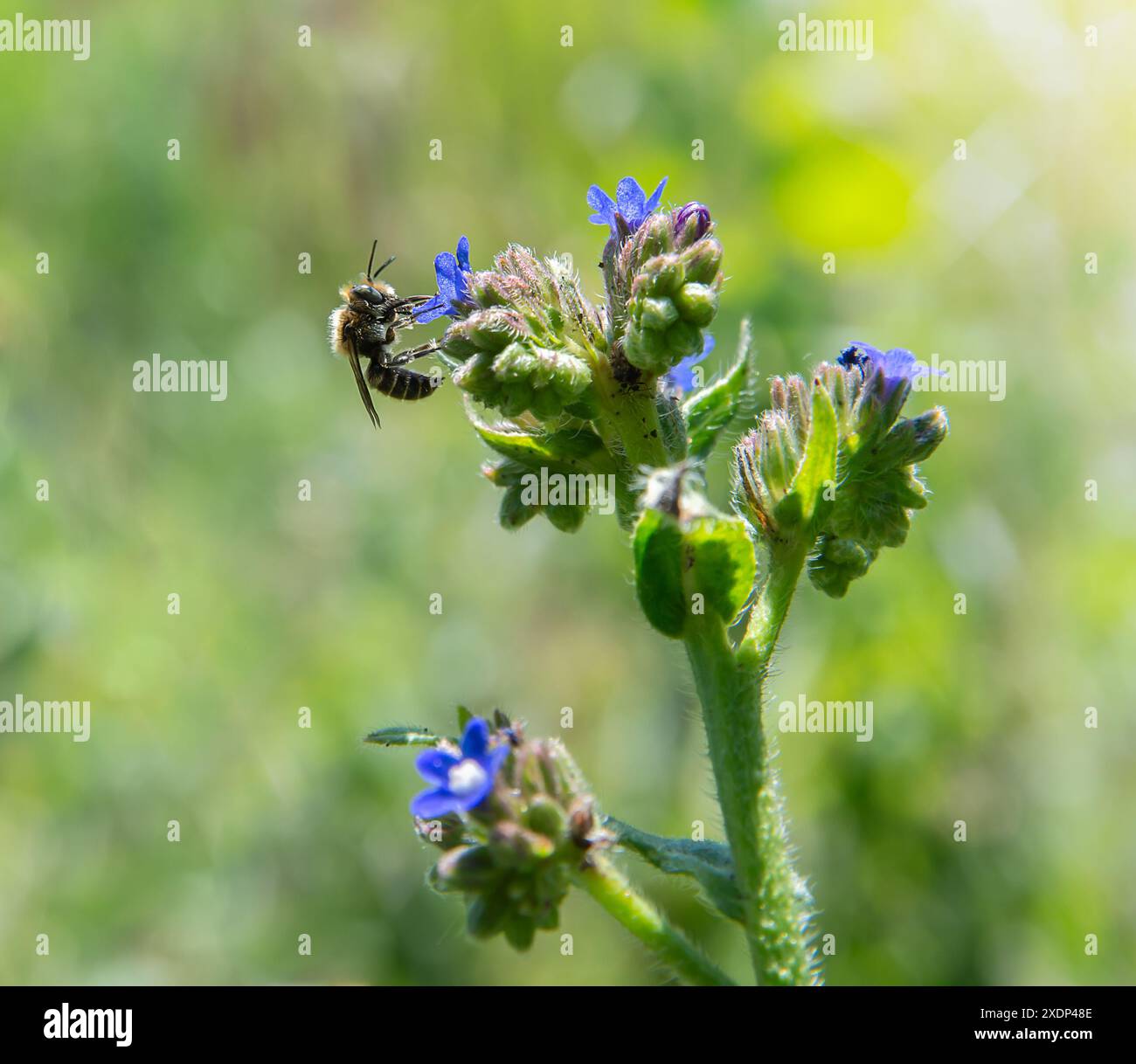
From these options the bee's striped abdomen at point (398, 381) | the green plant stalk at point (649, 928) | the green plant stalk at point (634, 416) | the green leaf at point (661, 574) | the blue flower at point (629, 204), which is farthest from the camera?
the bee's striped abdomen at point (398, 381)

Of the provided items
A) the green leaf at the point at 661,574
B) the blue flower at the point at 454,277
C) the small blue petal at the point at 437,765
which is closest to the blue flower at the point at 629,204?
the blue flower at the point at 454,277

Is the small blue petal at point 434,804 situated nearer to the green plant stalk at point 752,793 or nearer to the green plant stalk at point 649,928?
the green plant stalk at point 649,928

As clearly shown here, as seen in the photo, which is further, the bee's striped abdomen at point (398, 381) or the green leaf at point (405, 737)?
the bee's striped abdomen at point (398, 381)

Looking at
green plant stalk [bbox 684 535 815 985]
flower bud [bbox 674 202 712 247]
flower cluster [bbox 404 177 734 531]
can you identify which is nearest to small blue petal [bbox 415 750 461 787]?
green plant stalk [bbox 684 535 815 985]

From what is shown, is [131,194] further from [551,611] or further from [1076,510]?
[1076,510]

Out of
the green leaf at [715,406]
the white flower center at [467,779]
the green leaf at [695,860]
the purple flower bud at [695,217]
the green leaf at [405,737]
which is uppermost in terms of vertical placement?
the purple flower bud at [695,217]

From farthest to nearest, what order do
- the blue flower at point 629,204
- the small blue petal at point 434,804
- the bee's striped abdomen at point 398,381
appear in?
1. the bee's striped abdomen at point 398,381
2. the blue flower at point 629,204
3. the small blue petal at point 434,804
